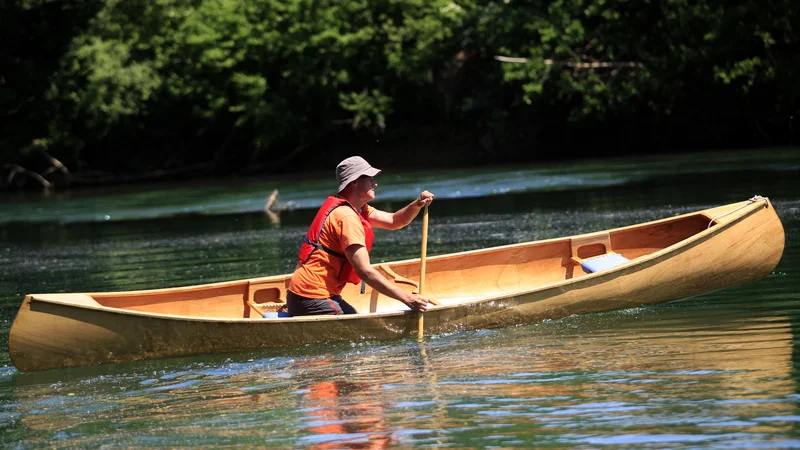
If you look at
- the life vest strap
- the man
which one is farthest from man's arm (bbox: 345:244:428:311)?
the life vest strap

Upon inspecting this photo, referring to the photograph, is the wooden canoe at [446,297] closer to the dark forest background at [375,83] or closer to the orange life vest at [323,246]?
the orange life vest at [323,246]

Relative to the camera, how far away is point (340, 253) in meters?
8.93

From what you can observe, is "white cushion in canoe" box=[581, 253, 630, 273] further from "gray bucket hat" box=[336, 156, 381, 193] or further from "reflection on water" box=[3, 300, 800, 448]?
"gray bucket hat" box=[336, 156, 381, 193]

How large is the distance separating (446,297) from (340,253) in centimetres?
196

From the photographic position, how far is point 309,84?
40.7 m

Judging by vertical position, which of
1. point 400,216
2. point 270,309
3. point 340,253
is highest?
point 400,216

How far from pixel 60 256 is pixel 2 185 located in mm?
24582

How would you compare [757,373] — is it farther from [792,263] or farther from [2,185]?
[2,185]

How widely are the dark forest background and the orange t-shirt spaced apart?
23.5 meters

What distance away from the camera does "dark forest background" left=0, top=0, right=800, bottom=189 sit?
107ft

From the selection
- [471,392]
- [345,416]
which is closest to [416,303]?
[471,392]

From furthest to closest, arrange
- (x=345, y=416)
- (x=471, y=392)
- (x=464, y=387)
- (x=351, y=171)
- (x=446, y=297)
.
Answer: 1. (x=446, y=297)
2. (x=351, y=171)
3. (x=464, y=387)
4. (x=471, y=392)
5. (x=345, y=416)

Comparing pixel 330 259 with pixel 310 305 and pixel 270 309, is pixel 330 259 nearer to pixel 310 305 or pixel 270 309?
pixel 310 305

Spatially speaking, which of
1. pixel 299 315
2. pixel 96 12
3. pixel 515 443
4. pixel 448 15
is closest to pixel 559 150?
pixel 448 15
